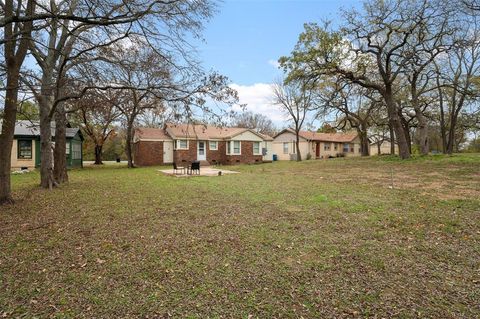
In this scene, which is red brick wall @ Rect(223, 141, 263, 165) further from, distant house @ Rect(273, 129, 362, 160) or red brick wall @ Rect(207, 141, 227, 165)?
distant house @ Rect(273, 129, 362, 160)

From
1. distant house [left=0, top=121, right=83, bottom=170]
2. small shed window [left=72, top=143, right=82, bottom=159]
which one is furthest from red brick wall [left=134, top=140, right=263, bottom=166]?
distant house [left=0, top=121, right=83, bottom=170]

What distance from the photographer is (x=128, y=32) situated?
6250mm

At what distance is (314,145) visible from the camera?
1471 inches

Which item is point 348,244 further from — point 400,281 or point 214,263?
point 214,263

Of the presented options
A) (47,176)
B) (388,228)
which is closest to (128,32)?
(388,228)

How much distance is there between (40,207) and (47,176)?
13.4 feet

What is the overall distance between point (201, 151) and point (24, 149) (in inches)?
547

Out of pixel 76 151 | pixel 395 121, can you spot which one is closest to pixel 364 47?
pixel 395 121

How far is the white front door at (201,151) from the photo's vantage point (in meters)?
27.6

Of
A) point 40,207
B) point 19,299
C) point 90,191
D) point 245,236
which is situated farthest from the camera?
point 90,191

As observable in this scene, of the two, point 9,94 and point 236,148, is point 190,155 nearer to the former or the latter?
point 236,148

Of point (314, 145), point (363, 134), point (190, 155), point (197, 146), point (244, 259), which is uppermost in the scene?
point (363, 134)

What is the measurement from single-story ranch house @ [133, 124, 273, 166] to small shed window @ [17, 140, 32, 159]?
825 centimetres

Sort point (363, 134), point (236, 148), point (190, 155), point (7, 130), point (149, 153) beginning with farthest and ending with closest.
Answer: point (363, 134)
point (236, 148)
point (190, 155)
point (149, 153)
point (7, 130)
